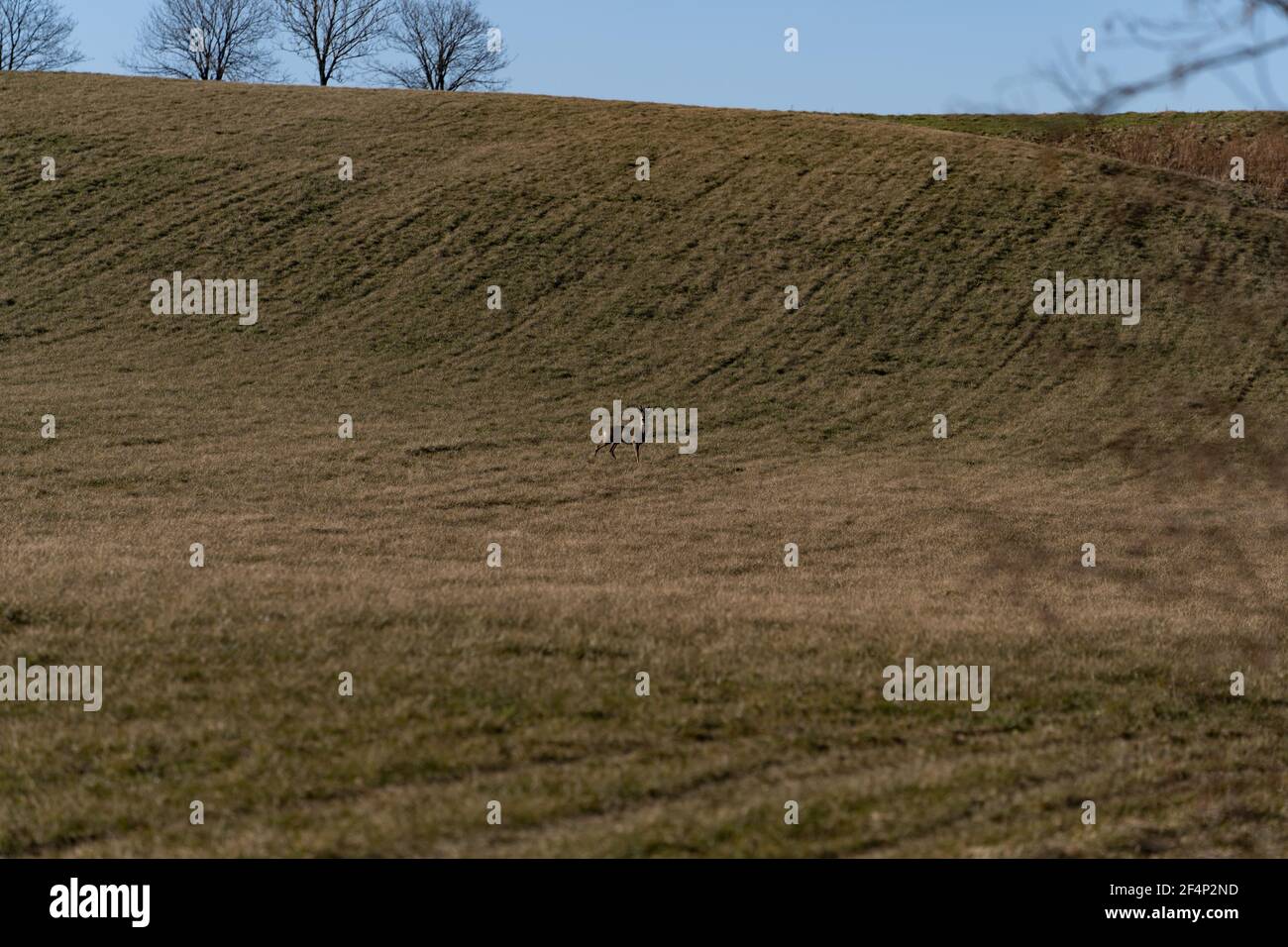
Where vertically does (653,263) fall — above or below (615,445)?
above

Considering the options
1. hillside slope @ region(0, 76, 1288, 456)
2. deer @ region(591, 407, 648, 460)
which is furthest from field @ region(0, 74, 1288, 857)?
deer @ region(591, 407, 648, 460)

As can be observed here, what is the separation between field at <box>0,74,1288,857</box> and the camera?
25.7 ft

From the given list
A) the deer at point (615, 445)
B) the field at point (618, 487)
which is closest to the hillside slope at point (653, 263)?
the field at point (618, 487)

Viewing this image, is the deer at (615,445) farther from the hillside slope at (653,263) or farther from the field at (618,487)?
the hillside slope at (653,263)

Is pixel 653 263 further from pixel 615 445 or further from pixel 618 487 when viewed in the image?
pixel 618 487

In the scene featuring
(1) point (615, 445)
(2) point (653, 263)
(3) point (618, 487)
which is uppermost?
(2) point (653, 263)

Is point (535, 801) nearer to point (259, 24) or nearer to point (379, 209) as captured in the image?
point (379, 209)

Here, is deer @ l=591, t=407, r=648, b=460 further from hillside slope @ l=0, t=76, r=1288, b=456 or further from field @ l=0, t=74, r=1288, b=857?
hillside slope @ l=0, t=76, r=1288, b=456

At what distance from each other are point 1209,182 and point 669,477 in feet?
111

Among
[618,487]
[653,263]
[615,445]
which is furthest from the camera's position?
[653,263]

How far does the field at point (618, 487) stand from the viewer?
783 cm

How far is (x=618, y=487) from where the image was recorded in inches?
943

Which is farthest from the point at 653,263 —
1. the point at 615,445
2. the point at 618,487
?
the point at 618,487
